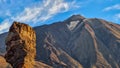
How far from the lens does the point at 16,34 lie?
35062mm

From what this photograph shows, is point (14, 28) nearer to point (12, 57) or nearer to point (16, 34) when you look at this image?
point (16, 34)

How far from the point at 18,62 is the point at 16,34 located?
9.72ft

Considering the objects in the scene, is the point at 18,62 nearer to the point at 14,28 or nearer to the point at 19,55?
the point at 19,55

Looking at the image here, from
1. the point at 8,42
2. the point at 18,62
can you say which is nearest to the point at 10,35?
the point at 8,42

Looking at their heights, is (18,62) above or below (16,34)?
below

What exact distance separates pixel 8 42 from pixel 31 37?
2.53 meters

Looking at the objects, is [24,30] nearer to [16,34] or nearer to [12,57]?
[16,34]

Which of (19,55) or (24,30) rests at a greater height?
(24,30)

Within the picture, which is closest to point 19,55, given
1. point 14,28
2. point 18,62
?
point 18,62

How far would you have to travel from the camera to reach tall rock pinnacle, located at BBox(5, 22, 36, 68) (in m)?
34.9

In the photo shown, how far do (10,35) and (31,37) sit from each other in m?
2.24

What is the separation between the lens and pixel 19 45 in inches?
1387

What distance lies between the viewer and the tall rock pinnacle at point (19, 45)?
1374 inches

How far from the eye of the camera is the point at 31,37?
35625 millimetres
